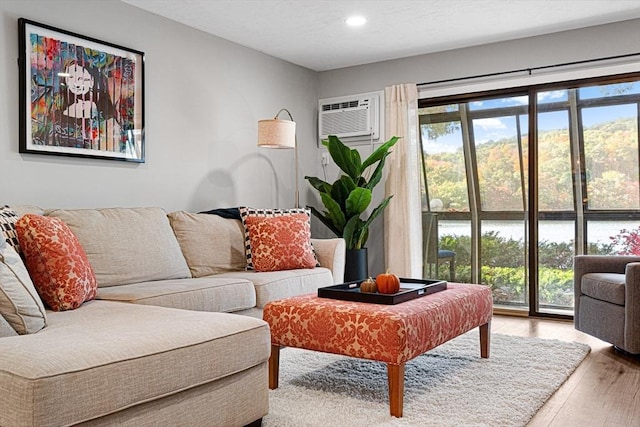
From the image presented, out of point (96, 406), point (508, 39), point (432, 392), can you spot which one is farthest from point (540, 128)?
point (96, 406)

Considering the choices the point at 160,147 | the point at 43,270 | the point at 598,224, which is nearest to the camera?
the point at 43,270

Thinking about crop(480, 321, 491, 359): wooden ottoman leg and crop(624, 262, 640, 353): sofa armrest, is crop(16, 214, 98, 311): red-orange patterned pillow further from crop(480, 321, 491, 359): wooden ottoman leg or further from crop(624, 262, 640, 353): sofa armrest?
crop(624, 262, 640, 353): sofa armrest

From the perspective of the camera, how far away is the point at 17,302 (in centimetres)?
196

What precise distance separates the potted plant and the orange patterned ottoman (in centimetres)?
197

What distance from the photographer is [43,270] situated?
99.7 inches

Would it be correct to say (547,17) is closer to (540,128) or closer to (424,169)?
(540,128)

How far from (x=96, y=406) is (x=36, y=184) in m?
2.23

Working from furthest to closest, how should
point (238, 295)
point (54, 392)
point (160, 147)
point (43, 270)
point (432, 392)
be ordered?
point (160, 147)
point (238, 295)
point (432, 392)
point (43, 270)
point (54, 392)

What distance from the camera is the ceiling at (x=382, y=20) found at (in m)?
3.99

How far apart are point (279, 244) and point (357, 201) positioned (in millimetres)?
1062

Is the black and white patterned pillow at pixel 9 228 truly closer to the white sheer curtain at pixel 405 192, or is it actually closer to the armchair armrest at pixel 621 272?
the armchair armrest at pixel 621 272

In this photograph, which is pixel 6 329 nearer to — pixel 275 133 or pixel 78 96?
pixel 78 96

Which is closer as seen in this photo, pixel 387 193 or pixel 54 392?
pixel 54 392

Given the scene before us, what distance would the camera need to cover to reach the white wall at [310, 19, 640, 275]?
Result: 14.6ft
